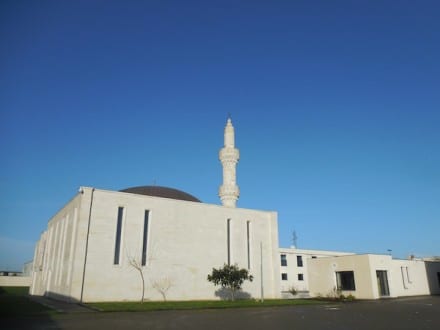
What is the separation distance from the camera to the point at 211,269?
37.2 metres

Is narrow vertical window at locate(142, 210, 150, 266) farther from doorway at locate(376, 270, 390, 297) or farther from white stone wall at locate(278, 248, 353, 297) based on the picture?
white stone wall at locate(278, 248, 353, 297)

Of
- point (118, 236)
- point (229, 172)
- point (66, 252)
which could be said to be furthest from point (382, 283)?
point (66, 252)

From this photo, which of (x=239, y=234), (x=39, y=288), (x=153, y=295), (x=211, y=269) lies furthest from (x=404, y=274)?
(x=39, y=288)

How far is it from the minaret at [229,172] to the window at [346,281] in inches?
589

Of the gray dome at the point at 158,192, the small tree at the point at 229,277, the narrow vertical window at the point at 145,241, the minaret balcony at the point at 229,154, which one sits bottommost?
the small tree at the point at 229,277

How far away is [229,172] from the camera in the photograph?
45.9 m

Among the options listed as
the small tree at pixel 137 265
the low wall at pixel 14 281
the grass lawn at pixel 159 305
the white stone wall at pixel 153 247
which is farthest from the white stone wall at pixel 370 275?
the low wall at pixel 14 281

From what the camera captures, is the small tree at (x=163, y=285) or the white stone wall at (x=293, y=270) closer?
the small tree at (x=163, y=285)

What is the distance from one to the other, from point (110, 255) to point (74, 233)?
369 centimetres

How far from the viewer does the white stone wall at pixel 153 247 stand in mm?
30938

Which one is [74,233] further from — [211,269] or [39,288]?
[39,288]

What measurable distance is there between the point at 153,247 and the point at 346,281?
22791 mm

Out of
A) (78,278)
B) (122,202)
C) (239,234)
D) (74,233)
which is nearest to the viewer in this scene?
(78,278)

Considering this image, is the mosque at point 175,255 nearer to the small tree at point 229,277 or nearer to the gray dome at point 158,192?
the gray dome at point 158,192
